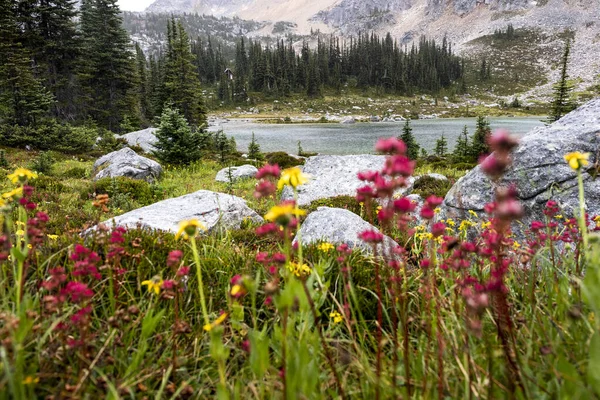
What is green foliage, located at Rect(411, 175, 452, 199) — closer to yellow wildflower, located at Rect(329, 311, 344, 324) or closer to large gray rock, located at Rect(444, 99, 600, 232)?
→ large gray rock, located at Rect(444, 99, 600, 232)

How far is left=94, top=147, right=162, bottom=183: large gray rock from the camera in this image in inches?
565

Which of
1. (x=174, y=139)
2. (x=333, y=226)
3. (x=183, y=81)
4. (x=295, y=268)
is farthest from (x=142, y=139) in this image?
(x=295, y=268)

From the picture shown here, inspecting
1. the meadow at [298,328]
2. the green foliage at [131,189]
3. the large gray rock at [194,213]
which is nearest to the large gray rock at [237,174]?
the green foliage at [131,189]

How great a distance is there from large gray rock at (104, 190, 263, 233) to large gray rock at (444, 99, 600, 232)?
4.16 m

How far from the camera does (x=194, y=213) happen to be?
6609 millimetres

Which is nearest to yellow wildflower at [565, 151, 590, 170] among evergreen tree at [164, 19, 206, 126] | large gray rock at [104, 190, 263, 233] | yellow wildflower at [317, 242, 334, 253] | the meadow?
the meadow

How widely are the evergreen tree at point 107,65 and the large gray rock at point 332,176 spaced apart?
1172 inches

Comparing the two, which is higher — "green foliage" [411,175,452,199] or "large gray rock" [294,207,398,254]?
"large gray rock" [294,207,398,254]

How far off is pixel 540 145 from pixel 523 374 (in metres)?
5.86

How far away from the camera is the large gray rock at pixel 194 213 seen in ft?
18.2

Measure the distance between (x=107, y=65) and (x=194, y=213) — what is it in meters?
37.9

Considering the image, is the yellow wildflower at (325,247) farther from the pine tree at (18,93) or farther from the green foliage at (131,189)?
the pine tree at (18,93)

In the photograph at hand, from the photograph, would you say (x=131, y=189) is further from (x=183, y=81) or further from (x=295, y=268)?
(x=183, y=81)

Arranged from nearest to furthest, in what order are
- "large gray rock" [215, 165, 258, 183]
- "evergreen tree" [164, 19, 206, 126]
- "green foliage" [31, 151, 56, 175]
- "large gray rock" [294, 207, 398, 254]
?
"large gray rock" [294, 207, 398, 254]
"green foliage" [31, 151, 56, 175]
"large gray rock" [215, 165, 258, 183]
"evergreen tree" [164, 19, 206, 126]
